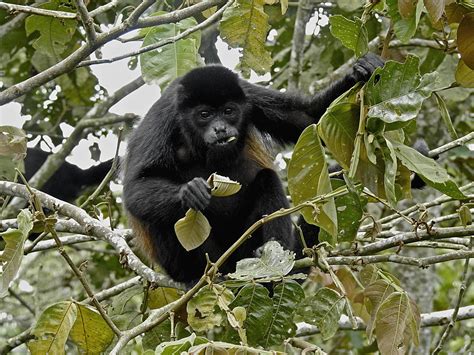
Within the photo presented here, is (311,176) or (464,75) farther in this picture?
(464,75)

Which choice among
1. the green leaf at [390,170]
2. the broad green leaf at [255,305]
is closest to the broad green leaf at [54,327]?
the broad green leaf at [255,305]

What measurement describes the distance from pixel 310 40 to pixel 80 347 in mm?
4937

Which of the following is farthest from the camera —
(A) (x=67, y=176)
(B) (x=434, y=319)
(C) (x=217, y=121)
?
(A) (x=67, y=176)

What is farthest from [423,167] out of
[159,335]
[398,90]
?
[159,335]

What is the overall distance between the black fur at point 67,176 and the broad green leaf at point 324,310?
5.56 m

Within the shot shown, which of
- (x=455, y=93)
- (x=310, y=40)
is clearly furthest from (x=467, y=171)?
(x=310, y=40)

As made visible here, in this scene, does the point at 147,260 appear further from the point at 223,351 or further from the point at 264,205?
the point at 223,351

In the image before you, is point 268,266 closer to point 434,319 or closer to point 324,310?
point 324,310

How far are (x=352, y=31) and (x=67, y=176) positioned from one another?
6159 millimetres

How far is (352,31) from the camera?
10.1 ft

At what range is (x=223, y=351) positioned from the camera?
2.27 metres

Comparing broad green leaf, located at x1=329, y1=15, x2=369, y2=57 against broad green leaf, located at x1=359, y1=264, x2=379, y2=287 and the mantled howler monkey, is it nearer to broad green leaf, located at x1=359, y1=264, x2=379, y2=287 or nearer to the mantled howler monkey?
broad green leaf, located at x1=359, y1=264, x2=379, y2=287

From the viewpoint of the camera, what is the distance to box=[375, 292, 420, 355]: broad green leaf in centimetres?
301

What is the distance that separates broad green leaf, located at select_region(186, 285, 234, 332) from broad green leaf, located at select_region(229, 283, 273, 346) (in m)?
0.11
